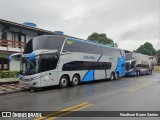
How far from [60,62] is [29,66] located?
2361 mm

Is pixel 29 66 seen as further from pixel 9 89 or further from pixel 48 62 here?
pixel 9 89

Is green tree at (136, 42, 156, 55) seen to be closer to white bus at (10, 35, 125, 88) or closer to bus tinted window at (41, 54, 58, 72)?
white bus at (10, 35, 125, 88)

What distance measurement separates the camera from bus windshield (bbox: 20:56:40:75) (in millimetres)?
12409

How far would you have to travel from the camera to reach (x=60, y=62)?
13.9 meters

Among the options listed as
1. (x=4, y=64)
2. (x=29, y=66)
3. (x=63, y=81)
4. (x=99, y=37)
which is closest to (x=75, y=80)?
(x=63, y=81)

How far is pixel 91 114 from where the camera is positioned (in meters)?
6.68

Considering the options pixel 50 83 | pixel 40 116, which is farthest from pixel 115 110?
pixel 50 83

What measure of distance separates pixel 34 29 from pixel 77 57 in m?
9.51

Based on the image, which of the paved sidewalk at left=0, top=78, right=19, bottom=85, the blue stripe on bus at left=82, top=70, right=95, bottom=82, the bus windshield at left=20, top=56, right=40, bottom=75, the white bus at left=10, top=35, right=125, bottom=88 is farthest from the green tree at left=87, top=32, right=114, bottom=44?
the bus windshield at left=20, top=56, right=40, bottom=75

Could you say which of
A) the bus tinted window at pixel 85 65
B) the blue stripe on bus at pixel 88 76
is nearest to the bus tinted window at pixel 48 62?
the bus tinted window at pixel 85 65

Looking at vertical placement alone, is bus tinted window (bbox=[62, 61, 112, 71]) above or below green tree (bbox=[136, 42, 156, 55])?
below

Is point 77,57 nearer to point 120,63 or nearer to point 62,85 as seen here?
point 62,85

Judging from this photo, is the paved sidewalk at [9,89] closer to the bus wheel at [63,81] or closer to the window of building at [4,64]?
the bus wheel at [63,81]

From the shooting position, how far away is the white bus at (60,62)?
12.5m
